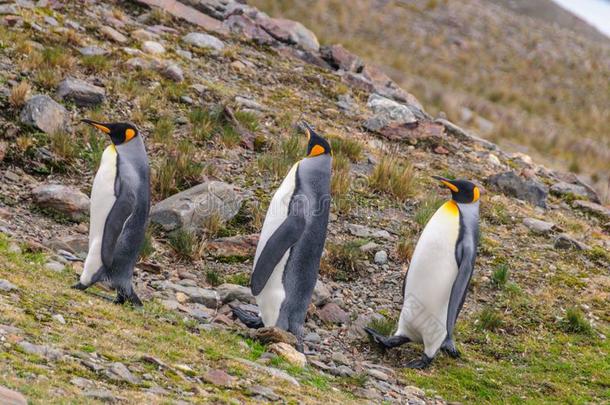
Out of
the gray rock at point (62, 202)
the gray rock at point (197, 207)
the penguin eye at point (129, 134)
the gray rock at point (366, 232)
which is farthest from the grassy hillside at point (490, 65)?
the penguin eye at point (129, 134)

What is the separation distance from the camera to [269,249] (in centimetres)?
685

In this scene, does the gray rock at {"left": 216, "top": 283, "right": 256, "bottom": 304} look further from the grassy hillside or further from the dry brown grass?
the grassy hillside

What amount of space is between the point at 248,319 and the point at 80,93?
540cm

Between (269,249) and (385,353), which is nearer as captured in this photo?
(269,249)

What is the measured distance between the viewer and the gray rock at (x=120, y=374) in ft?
14.9

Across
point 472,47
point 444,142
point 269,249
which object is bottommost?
point 269,249

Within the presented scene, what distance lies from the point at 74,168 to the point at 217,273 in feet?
8.42

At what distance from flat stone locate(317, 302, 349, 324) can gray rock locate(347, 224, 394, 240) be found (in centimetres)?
199

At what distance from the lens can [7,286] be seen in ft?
18.4

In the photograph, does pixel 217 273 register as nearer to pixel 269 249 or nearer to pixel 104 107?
pixel 269 249

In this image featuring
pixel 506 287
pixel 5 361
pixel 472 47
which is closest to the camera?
pixel 5 361

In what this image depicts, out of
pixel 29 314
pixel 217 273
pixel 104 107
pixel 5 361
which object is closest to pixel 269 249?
pixel 217 273

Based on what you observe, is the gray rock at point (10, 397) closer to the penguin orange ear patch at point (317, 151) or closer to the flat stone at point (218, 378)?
the flat stone at point (218, 378)

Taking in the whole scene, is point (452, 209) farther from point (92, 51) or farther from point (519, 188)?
point (92, 51)
